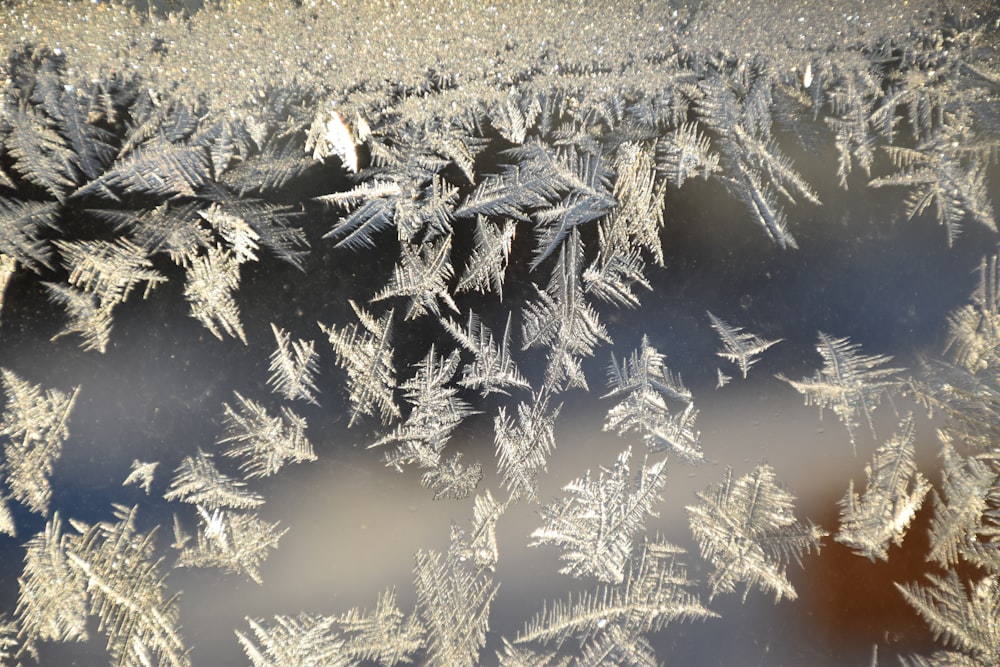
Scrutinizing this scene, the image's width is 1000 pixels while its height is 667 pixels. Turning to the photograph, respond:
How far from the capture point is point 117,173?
26 centimetres

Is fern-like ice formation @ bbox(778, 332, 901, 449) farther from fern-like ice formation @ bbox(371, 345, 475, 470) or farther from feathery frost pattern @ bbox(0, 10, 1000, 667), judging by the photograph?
fern-like ice formation @ bbox(371, 345, 475, 470)

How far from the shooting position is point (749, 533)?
0.26 metres

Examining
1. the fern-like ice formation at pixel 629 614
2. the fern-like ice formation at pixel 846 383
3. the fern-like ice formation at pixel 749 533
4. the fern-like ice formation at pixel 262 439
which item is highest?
the fern-like ice formation at pixel 846 383

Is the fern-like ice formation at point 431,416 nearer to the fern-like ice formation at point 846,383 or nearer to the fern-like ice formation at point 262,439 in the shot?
the fern-like ice formation at point 262,439

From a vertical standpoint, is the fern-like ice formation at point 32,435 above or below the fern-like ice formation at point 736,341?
below

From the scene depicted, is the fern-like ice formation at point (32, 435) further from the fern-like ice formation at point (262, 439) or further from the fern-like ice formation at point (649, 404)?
the fern-like ice formation at point (649, 404)

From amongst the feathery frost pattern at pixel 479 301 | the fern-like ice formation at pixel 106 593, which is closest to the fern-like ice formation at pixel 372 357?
the feathery frost pattern at pixel 479 301

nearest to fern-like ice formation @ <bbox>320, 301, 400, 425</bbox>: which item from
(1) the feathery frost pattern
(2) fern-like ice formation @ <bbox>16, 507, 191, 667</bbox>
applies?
(1) the feathery frost pattern

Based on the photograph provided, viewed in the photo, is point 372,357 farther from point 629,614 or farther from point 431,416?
point 629,614

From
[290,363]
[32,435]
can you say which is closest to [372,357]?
[290,363]

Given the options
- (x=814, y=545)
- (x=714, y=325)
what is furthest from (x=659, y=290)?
(x=814, y=545)

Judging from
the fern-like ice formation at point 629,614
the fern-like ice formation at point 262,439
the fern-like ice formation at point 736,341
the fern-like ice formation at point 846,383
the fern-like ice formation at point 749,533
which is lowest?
the fern-like ice formation at point 629,614

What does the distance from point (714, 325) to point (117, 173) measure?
0.28m

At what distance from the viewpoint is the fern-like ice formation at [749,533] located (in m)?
0.26
